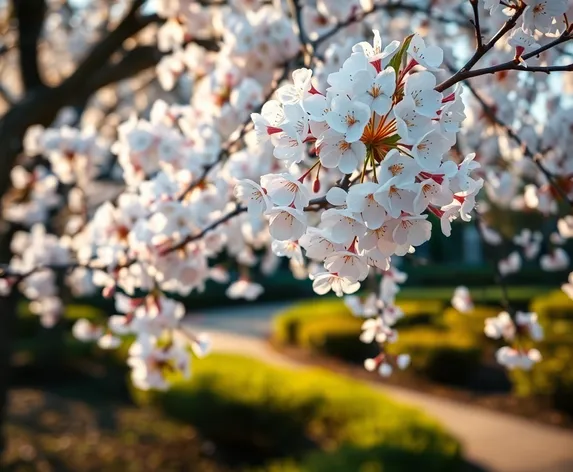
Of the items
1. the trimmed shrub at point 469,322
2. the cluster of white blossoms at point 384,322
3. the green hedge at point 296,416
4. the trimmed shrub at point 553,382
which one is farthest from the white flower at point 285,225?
the trimmed shrub at point 469,322

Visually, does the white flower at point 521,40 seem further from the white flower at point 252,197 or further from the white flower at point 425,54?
the white flower at point 252,197

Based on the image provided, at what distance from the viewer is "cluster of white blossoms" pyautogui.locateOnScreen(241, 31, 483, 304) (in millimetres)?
802

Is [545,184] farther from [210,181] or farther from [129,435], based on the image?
[129,435]

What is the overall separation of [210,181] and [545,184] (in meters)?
1.21

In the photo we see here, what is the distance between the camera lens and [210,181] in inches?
79.8

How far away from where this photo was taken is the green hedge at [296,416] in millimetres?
4133

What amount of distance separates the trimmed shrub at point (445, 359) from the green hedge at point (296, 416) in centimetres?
218

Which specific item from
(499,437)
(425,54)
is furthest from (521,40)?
(499,437)

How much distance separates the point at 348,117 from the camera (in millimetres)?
813

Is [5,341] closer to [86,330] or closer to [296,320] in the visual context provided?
[86,330]

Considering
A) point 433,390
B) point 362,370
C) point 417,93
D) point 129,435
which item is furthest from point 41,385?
point 417,93

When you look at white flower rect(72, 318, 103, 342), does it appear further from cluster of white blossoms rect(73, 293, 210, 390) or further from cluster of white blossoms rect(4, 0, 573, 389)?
cluster of white blossoms rect(73, 293, 210, 390)

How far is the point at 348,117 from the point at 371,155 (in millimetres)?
85

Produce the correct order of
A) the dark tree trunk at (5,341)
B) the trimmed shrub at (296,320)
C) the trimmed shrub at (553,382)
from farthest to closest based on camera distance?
the trimmed shrub at (296,320) → the trimmed shrub at (553,382) → the dark tree trunk at (5,341)
